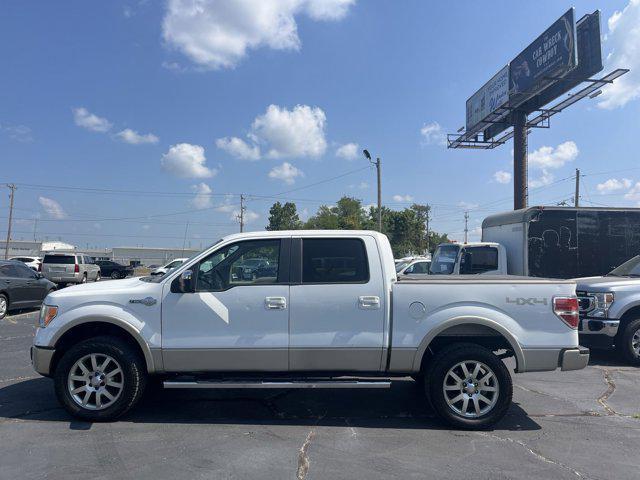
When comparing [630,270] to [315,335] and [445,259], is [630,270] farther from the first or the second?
[315,335]

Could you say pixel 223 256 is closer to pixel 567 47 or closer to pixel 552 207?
pixel 552 207

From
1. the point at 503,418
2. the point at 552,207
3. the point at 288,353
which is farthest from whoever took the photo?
the point at 552,207

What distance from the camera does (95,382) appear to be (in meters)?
5.11

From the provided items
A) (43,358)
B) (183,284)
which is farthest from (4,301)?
(183,284)

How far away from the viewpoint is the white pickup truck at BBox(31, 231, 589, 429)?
5.04m

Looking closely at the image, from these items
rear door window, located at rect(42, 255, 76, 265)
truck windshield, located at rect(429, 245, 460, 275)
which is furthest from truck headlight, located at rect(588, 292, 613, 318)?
rear door window, located at rect(42, 255, 76, 265)

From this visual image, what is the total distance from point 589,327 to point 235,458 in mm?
6370

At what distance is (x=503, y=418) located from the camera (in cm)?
546

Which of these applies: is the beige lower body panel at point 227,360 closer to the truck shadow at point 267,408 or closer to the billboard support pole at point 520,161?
the truck shadow at point 267,408

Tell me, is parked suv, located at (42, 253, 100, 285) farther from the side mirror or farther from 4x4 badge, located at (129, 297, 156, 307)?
the side mirror

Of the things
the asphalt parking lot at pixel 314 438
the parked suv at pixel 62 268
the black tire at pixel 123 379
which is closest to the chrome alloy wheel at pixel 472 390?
the asphalt parking lot at pixel 314 438

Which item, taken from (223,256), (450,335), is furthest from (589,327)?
(223,256)

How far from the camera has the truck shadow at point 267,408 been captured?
5270mm

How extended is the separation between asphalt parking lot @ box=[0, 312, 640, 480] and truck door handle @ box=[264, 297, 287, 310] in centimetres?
123
